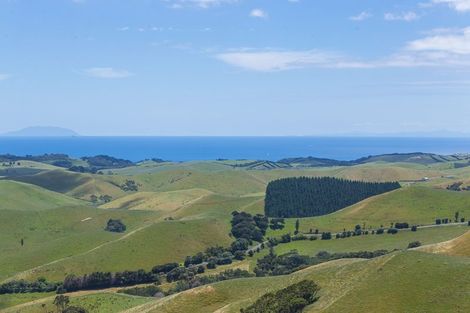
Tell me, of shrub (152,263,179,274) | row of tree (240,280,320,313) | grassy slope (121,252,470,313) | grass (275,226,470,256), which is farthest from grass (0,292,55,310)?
row of tree (240,280,320,313)

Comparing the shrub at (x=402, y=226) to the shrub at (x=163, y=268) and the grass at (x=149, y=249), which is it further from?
the shrub at (x=163, y=268)

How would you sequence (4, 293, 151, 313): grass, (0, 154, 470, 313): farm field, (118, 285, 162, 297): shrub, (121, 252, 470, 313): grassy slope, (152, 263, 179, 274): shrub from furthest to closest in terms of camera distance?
(152, 263, 179, 274): shrub → (118, 285, 162, 297): shrub → (4, 293, 151, 313): grass → (0, 154, 470, 313): farm field → (121, 252, 470, 313): grassy slope

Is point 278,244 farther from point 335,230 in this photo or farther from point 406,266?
point 406,266

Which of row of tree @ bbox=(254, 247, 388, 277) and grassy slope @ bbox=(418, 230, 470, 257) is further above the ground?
grassy slope @ bbox=(418, 230, 470, 257)

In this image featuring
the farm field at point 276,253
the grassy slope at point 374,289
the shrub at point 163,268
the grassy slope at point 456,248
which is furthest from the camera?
the shrub at point 163,268

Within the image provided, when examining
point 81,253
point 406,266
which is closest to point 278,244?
point 81,253

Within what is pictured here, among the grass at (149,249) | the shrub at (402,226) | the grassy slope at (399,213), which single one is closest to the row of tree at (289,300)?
the grass at (149,249)

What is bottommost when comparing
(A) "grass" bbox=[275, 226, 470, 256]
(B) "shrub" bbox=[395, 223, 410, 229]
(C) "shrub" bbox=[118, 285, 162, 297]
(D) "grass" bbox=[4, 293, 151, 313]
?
(C) "shrub" bbox=[118, 285, 162, 297]

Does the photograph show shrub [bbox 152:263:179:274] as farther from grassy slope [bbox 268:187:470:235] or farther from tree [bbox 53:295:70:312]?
grassy slope [bbox 268:187:470:235]

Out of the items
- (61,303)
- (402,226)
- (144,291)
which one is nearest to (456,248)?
(144,291)

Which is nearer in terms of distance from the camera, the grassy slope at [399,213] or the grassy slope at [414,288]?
the grassy slope at [414,288]

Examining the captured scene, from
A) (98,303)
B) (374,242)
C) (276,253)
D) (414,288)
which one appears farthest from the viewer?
(276,253)

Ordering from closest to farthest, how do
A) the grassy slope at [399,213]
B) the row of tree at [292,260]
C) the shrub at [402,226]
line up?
1. the row of tree at [292,260]
2. the shrub at [402,226]
3. the grassy slope at [399,213]

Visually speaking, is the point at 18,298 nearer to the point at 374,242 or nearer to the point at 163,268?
the point at 163,268
